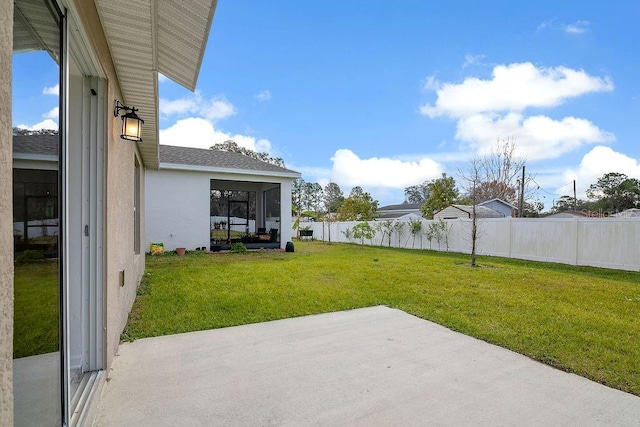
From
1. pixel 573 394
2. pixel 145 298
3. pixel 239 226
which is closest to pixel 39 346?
pixel 573 394

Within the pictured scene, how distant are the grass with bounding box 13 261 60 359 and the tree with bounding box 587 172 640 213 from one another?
4382 cm

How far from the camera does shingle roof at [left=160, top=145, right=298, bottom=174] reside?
525 inches

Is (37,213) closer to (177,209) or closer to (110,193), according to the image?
(110,193)

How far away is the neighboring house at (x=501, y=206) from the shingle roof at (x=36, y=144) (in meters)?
29.6

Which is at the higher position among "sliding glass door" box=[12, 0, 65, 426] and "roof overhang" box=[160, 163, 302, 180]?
"roof overhang" box=[160, 163, 302, 180]

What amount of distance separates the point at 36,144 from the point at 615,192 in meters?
47.6

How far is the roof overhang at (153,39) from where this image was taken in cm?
259

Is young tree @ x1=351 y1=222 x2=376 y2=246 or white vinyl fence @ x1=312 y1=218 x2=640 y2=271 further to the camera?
young tree @ x1=351 y1=222 x2=376 y2=246

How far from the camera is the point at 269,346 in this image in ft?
12.2

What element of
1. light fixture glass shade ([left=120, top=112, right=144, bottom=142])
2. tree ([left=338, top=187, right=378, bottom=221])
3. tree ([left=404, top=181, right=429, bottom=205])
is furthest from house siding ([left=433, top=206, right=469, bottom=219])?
tree ([left=404, top=181, right=429, bottom=205])

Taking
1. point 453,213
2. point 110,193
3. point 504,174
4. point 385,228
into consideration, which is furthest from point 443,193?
point 110,193

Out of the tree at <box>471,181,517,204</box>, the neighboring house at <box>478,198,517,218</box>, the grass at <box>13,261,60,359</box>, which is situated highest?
the tree at <box>471,181,517,204</box>

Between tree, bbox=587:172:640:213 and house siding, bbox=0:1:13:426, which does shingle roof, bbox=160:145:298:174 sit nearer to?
house siding, bbox=0:1:13:426

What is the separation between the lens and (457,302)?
5.62m
